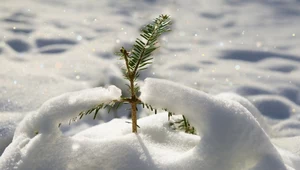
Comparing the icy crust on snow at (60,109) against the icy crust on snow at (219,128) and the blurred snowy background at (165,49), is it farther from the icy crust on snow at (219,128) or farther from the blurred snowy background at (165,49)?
the blurred snowy background at (165,49)

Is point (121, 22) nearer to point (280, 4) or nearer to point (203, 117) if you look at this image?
point (280, 4)

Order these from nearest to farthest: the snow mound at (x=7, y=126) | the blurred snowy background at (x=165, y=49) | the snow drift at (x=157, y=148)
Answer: the snow drift at (x=157, y=148)
the snow mound at (x=7, y=126)
the blurred snowy background at (x=165, y=49)

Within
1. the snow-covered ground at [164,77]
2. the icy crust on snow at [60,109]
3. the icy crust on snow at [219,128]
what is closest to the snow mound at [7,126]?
the snow-covered ground at [164,77]

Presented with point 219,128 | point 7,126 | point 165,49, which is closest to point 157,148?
point 219,128

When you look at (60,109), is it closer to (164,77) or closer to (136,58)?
(136,58)

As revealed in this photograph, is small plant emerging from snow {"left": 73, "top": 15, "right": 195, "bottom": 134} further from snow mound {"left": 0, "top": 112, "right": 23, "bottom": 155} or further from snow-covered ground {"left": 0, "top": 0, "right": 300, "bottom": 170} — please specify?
snow mound {"left": 0, "top": 112, "right": 23, "bottom": 155}

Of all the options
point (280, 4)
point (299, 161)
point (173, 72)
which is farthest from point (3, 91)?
point (280, 4)

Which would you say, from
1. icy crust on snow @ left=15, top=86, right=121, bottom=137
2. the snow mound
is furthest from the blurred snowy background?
icy crust on snow @ left=15, top=86, right=121, bottom=137
